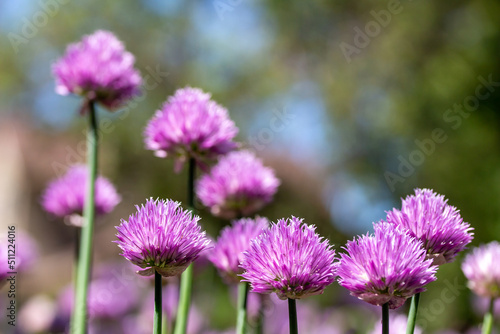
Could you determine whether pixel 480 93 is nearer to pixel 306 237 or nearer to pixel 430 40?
pixel 430 40

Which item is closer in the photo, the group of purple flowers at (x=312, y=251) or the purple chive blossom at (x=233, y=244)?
the group of purple flowers at (x=312, y=251)

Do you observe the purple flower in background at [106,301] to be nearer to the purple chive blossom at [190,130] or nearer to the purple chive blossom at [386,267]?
the purple chive blossom at [190,130]


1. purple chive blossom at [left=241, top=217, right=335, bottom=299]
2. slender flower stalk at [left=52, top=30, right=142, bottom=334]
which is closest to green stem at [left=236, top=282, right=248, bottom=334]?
purple chive blossom at [left=241, top=217, right=335, bottom=299]

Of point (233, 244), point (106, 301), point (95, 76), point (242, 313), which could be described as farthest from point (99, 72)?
point (106, 301)

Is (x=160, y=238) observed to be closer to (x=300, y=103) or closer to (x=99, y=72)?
(x=99, y=72)

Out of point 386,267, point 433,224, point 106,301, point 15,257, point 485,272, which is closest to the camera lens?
point 386,267

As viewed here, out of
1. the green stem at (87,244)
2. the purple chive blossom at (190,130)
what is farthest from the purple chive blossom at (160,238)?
the green stem at (87,244)
